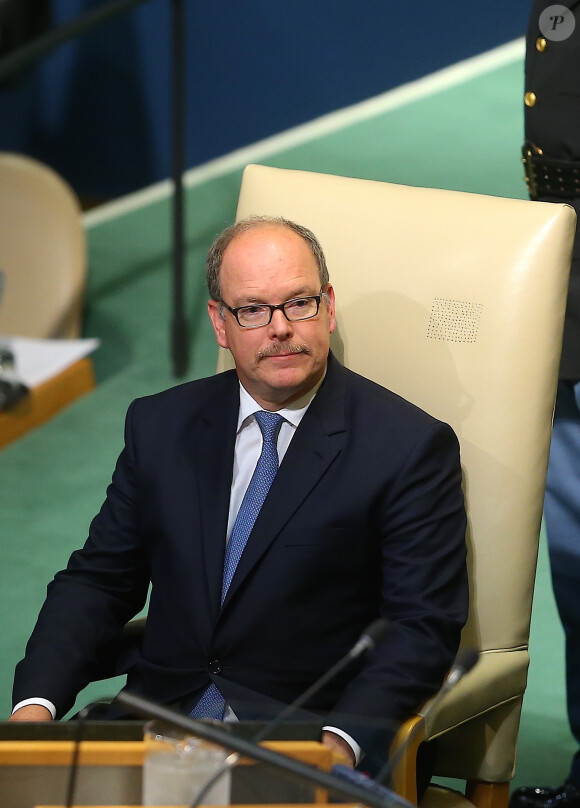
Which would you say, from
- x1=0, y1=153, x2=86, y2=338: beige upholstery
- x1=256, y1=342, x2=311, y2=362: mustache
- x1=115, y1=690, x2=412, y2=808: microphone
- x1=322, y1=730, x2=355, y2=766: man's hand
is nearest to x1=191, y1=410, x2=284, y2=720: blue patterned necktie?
x1=256, y1=342, x2=311, y2=362: mustache

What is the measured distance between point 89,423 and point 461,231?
2.17 metres

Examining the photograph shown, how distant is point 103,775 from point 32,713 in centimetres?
61

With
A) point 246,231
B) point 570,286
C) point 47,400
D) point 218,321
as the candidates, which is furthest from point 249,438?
point 47,400

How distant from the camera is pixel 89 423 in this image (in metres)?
3.88

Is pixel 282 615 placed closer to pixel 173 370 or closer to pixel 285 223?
pixel 285 223

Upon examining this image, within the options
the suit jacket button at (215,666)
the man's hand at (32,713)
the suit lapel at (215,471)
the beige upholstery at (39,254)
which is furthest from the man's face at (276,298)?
the beige upholstery at (39,254)

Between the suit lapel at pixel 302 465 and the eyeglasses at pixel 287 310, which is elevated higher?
the eyeglasses at pixel 287 310

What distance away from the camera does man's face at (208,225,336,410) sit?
1781mm

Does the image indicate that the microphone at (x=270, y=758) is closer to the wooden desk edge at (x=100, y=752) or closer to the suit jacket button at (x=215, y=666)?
the wooden desk edge at (x=100, y=752)

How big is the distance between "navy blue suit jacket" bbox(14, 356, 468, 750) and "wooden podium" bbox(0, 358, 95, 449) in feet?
6.51

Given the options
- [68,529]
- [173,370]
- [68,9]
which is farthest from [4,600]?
[68,9]

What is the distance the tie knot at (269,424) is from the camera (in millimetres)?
1863

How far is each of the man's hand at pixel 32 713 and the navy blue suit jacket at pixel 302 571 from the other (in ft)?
0.07

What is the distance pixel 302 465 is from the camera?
1.82 metres
